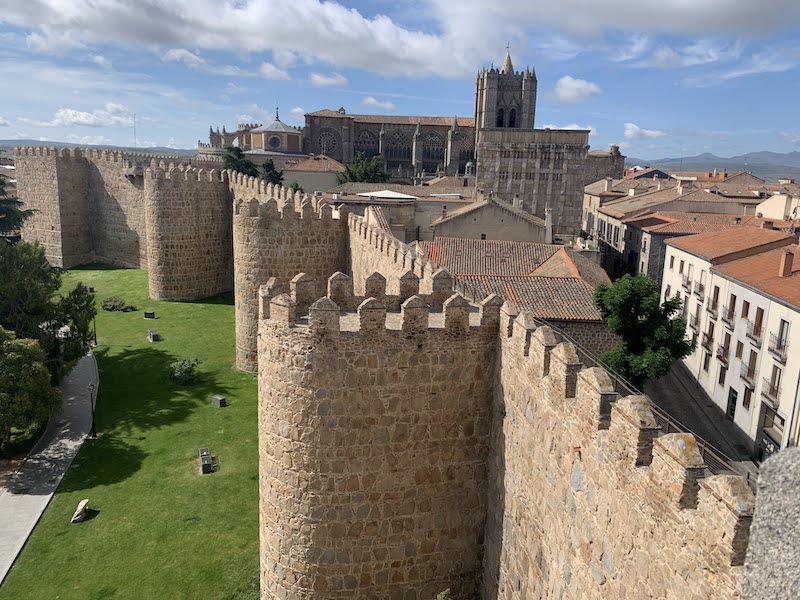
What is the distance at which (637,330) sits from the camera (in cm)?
1975

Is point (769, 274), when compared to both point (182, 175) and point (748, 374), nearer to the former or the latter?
point (748, 374)

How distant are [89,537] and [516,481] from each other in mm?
9375

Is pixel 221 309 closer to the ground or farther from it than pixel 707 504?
closer to the ground

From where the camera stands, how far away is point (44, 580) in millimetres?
11320

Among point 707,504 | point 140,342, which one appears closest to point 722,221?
point 140,342

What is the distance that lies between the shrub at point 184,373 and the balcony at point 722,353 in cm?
1955

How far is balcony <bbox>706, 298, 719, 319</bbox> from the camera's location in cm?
2580

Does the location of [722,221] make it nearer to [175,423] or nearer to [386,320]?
[175,423]

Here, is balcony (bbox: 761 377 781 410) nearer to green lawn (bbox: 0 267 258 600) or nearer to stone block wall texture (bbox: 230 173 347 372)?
stone block wall texture (bbox: 230 173 347 372)

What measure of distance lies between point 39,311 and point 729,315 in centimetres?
2427

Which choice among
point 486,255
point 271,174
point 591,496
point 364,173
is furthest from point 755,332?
point 364,173

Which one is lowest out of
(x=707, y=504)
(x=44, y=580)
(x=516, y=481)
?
(x=44, y=580)

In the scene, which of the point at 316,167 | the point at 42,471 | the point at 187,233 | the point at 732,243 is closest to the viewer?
the point at 42,471

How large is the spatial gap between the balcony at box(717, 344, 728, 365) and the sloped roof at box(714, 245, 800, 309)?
2.77 m
